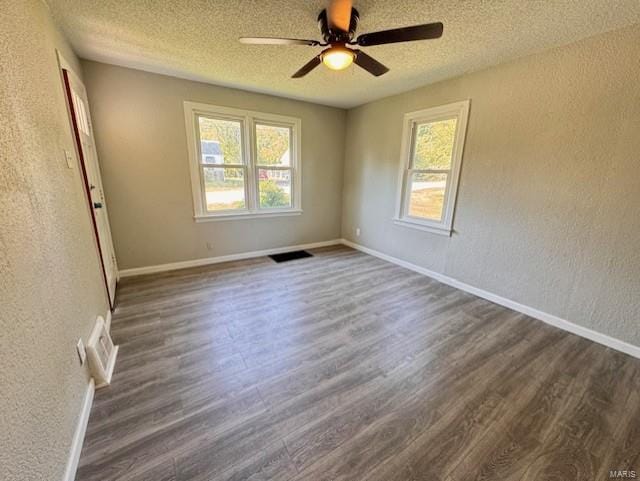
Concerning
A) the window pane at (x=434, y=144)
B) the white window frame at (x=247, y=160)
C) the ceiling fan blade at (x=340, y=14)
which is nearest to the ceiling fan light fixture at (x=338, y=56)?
the ceiling fan blade at (x=340, y=14)

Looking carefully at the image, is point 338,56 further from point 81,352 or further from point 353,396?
point 81,352

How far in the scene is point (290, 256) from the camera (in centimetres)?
435

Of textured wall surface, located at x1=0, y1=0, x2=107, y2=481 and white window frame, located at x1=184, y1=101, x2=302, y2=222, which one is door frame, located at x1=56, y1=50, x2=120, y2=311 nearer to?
textured wall surface, located at x1=0, y1=0, x2=107, y2=481

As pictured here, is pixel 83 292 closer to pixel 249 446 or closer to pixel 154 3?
pixel 249 446

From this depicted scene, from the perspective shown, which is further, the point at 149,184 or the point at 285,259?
the point at 285,259

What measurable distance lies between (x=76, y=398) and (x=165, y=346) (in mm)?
714

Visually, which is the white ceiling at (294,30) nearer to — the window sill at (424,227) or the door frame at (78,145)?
the door frame at (78,145)

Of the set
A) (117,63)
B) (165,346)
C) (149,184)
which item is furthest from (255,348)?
(117,63)

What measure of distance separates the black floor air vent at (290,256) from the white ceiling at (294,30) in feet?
8.31

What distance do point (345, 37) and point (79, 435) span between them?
280 centimetres

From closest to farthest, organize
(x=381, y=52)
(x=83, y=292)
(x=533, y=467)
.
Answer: (x=533, y=467) → (x=83, y=292) → (x=381, y=52)

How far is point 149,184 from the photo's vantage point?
3.33 meters

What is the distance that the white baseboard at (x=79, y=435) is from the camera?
1.16 meters

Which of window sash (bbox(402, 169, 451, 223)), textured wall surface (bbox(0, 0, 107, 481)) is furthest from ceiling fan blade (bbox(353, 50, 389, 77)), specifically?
textured wall surface (bbox(0, 0, 107, 481))
